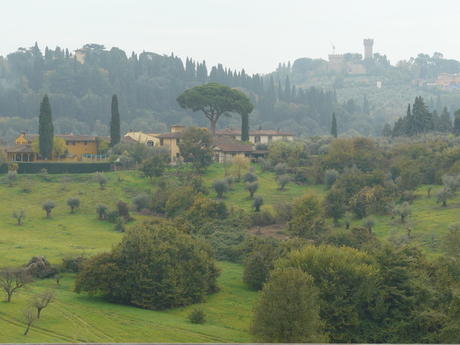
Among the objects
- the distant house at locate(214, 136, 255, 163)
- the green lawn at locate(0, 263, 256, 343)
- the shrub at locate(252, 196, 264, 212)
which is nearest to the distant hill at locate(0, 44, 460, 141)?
the distant house at locate(214, 136, 255, 163)

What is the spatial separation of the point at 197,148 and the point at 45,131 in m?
18.1

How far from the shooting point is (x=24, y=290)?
44.0m

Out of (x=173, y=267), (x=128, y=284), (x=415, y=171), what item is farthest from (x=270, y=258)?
(x=415, y=171)

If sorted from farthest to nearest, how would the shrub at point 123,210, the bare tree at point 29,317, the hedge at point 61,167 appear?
the hedge at point 61,167
the shrub at point 123,210
the bare tree at point 29,317

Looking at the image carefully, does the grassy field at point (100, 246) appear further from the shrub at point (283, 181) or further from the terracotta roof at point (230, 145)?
the terracotta roof at point (230, 145)

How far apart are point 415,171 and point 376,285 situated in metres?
32.3

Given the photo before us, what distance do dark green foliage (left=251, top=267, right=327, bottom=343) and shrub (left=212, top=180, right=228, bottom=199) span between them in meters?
35.0

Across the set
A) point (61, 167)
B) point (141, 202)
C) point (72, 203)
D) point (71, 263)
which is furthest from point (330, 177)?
point (71, 263)

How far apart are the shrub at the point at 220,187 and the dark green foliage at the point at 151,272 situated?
2404cm

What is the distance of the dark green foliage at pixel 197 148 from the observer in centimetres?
8150

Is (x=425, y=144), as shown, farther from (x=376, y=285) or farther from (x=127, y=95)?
(x=127, y=95)

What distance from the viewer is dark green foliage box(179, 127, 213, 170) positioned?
8150 cm

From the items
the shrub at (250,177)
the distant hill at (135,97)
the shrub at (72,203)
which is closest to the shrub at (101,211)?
the shrub at (72,203)

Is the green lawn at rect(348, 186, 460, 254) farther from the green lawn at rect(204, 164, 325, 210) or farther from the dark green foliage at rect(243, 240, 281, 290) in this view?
the green lawn at rect(204, 164, 325, 210)
